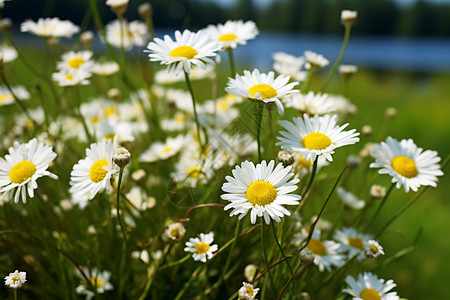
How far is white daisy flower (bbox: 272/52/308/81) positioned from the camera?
0.90m

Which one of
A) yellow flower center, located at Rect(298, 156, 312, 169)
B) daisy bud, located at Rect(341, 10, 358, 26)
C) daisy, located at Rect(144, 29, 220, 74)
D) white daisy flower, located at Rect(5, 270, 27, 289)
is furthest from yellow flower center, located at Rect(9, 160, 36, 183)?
daisy bud, located at Rect(341, 10, 358, 26)

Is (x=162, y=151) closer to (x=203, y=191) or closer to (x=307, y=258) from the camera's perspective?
(x=203, y=191)

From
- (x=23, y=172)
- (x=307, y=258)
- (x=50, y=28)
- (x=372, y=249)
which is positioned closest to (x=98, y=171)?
(x=23, y=172)

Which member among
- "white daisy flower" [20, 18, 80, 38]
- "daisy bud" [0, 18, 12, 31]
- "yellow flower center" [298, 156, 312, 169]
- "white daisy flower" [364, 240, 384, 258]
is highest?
"white daisy flower" [20, 18, 80, 38]

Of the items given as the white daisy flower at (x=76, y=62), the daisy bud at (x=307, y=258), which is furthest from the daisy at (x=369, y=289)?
the white daisy flower at (x=76, y=62)

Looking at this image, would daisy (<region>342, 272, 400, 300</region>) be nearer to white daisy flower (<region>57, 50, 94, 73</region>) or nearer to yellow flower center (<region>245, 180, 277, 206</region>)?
yellow flower center (<region>245, 180, 277, 206</region>)

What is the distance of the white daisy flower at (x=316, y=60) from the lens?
88 cm

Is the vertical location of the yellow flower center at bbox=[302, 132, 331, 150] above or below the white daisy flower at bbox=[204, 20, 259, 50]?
below

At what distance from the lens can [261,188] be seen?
542mm

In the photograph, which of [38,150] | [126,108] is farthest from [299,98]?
[126,108]

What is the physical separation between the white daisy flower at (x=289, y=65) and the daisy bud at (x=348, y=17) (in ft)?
0.48

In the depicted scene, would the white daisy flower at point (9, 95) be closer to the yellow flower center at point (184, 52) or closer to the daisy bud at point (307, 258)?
the yellow flower center at point (184, 52)

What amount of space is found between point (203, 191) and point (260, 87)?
30 centimetres

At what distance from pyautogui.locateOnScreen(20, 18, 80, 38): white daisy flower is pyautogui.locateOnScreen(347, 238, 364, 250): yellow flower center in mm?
849
